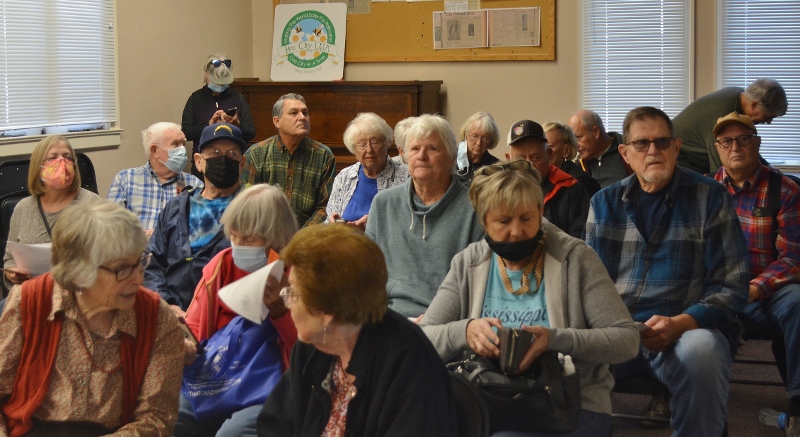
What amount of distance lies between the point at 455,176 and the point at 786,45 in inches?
197

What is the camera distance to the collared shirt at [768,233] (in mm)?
3461

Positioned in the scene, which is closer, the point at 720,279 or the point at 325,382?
the point at 325,382

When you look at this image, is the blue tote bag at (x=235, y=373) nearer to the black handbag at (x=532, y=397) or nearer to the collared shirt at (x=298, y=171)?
the black handbag at (x=532, y=397)

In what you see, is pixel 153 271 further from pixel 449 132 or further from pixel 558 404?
pixel 558 404

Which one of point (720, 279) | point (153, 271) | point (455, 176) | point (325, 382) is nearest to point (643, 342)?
point (720, 279)

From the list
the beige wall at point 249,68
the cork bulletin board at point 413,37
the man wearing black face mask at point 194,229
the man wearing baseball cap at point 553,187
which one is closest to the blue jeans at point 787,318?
the man wearing baseball cap at point 553,187

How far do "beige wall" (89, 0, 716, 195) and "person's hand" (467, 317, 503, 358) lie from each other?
5072 millimetres

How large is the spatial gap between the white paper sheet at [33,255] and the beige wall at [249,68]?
382 cm

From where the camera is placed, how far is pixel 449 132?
132 inches

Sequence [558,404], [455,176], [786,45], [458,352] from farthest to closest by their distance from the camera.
Result: [786,45]
[455,176]
[458,352]
[558,404]

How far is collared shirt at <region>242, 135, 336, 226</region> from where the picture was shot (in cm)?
495

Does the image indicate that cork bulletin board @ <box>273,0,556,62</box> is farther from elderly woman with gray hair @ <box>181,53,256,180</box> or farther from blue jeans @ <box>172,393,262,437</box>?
blue jeans @ <box>172,393,262,437</box>

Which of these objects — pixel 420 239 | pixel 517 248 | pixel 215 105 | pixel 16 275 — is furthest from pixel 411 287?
pixel 215 105

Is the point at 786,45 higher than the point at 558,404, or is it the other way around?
the point at 786,45
